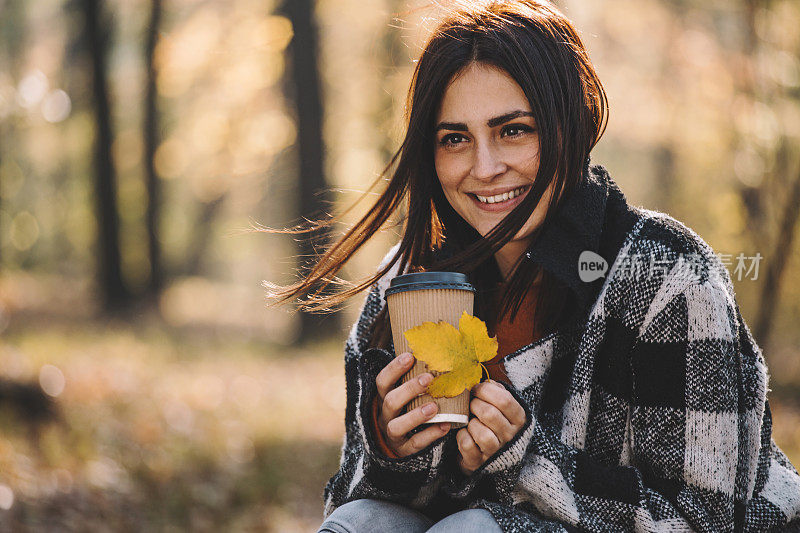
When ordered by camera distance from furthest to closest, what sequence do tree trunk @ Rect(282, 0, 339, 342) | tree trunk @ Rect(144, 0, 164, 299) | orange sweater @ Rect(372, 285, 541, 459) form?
tree trunk @ Rect(144, 0, 164, 299) → tree trunk @ Rect(282, 0, 339, 342) → orange sweater @ Rect(372, 285, 541, 459)

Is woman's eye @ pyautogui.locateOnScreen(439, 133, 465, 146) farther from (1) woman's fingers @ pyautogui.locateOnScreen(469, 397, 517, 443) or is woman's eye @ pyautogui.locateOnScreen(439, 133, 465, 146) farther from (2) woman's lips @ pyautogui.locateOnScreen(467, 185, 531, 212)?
(1) woman's fingers @ pyautogui.locateOnScreen(469, 397, 517, 443)

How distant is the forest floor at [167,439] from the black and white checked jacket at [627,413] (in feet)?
8.78

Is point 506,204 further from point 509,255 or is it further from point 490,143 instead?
point 509,255

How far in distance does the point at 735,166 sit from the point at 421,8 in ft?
21.4

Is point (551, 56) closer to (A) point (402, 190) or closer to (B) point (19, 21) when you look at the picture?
(A) point (402, 190)

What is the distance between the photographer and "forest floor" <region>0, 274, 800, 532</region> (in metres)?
4.29

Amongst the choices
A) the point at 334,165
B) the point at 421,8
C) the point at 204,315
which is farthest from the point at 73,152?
the point at 421,8

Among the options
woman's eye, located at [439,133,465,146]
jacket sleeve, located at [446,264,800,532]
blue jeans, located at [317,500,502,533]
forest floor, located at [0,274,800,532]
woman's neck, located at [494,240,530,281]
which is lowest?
forest floor, located at [0,274,800,532]

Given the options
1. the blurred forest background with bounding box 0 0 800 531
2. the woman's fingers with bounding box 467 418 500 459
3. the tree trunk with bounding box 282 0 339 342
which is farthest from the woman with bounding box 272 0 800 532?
the tree trunk with bounding box 282 0 339 342

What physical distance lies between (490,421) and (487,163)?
0.75 meters

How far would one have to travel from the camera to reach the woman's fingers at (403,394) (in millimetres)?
1736

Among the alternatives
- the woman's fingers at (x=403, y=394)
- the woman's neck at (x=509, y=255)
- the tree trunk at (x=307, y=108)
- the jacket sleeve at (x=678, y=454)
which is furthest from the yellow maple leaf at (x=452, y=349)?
the tree trunk at (x=307, y=108)

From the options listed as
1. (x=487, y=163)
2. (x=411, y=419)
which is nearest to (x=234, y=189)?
(x=487, y=163)

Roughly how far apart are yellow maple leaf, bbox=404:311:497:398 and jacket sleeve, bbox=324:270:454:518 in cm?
25
